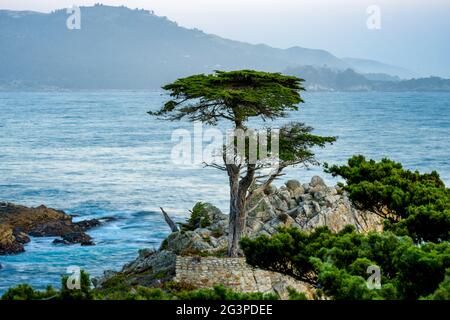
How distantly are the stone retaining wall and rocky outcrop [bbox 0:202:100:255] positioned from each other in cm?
1463

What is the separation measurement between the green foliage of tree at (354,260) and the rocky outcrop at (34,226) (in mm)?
20166

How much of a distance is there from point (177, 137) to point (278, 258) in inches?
2483

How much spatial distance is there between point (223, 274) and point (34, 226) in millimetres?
18877

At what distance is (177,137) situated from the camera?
76.7 m

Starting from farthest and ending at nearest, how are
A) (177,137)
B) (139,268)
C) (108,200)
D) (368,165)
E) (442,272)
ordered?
(177,137), (108,200), (139,268), (368,165), (442,272)

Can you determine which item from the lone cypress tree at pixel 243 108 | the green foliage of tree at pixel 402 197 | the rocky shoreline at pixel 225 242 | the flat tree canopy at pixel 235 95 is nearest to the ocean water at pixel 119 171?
the rocky shoreline at pixel 225 242

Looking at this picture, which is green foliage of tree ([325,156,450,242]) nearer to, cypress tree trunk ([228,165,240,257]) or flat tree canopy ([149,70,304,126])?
flat tree canopy ([149,70,304,126])

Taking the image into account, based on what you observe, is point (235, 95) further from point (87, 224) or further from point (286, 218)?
point (87, 224)

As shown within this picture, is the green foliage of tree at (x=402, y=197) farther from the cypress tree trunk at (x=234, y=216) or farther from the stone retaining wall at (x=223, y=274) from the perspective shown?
the stone retaining wall at (x=223, y=274)

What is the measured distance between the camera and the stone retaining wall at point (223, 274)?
1917 cm

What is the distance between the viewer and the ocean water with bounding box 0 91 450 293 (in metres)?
32.0

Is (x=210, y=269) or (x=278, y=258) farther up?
(x=278, y=258)
